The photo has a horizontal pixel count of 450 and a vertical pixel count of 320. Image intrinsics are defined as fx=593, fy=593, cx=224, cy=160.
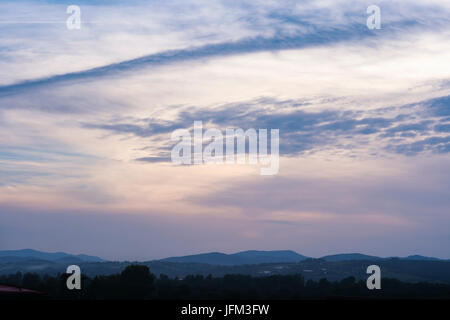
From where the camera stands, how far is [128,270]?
19538 centimetres

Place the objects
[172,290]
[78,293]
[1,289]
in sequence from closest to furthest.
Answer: [1,289] < [78,293] < [172,290]
